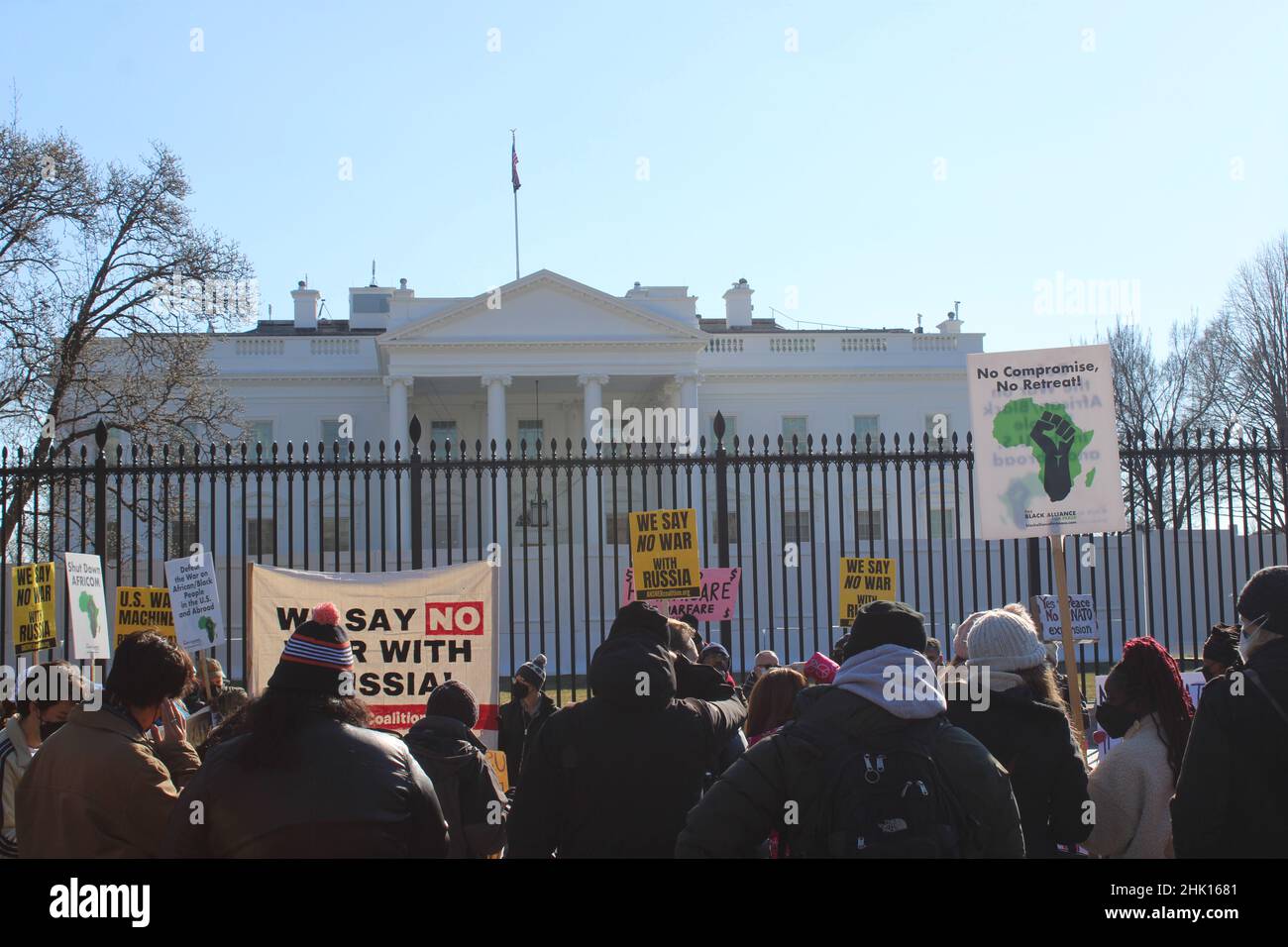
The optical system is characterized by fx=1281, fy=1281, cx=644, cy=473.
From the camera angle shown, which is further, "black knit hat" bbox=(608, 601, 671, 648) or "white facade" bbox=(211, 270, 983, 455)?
"white facade" bbox=(211, 270, 983, 455)

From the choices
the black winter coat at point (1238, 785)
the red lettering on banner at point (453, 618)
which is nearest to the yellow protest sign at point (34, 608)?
the red lettering on banner at point (453, 618)

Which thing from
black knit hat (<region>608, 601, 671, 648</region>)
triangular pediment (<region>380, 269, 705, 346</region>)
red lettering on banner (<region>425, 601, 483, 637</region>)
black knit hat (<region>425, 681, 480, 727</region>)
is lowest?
black knit hat (<region>425, 681, 480, 727</region>)

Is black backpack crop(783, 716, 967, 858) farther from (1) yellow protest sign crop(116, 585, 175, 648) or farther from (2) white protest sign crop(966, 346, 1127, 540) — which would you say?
(1) yellow protest sign crop(116, 585, 175, 648)

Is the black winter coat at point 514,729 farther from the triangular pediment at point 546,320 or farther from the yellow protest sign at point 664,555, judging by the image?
the triangular pediment at point 546,320

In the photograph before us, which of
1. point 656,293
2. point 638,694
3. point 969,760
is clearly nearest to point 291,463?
point 638,694

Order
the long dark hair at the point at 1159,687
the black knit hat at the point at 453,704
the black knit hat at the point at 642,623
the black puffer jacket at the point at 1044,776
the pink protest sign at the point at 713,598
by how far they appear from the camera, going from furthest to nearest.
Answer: the pink protest sign at the point at 713,598 < the black knit hat at the point at 453,704 < the long dark hair at the point at 1159,687 < the black knit hat at the point at 642,623 < the black puffer jacket at the point at 1044,776

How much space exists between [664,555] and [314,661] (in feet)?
22.4

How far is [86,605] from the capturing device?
30.4 ft

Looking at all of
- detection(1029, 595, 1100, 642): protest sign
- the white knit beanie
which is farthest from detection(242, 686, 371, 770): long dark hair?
detection(1029, 595, 1100, 642): protest sign

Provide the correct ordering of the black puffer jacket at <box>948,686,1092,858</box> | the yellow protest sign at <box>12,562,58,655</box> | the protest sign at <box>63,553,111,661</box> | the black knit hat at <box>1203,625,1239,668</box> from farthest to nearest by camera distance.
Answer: the yellow protest sign at <box>12,562,58,655</box>
the protest sign at <box>63,553,111,661</box>
the black knit hat at <box>1203,625,1239,668</box>
the black puffer jacket at <box>948,686,1092,858</box>

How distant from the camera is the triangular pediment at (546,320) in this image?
43.6 meters

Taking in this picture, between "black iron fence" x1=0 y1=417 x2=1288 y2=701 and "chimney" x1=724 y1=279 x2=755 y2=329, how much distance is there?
12.8 meters

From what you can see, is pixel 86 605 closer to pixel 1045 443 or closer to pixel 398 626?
pixel 398 626

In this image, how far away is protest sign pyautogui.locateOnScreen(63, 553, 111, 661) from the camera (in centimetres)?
902
